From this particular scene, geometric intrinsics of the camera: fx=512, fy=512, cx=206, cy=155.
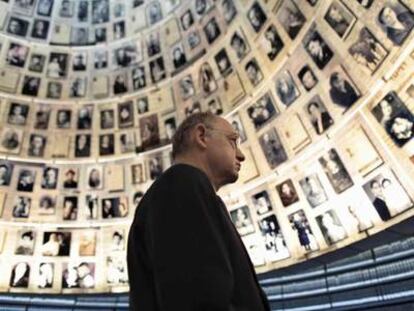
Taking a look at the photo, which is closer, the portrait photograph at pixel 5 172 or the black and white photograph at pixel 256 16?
the black and white photograph at pixel 256 16

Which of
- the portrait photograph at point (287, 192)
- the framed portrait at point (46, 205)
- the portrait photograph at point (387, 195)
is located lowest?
the portrait photograph at point (387, 195)

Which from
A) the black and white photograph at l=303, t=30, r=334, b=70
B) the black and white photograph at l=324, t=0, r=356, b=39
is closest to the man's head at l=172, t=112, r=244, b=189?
the black and white photograph at l=324, t=0, r=356, b=39

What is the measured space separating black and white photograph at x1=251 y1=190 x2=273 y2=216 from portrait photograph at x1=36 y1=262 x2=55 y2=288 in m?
4.80

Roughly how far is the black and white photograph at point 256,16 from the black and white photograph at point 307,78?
1410 millimetres

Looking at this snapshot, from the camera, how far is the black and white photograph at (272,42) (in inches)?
352

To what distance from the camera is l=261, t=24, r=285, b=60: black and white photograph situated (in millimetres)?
8945

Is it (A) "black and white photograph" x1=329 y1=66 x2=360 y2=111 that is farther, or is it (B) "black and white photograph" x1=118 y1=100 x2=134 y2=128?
(B) "black and white photograph" x1=118 y1=100 x2=134 y2=128

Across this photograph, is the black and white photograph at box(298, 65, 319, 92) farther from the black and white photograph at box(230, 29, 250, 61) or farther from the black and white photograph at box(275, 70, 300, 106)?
the black and white photograph at box(230, 29, 250, 61)

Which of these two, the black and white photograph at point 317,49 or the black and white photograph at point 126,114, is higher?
the black and white photograph at point 126,114

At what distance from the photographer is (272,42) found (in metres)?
9.05

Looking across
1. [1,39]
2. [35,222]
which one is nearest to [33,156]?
[35,222]

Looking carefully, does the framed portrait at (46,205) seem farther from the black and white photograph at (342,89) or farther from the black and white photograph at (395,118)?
the black and white photograph at (395,118)

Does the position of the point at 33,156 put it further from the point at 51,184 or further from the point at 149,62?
the point at 149,62

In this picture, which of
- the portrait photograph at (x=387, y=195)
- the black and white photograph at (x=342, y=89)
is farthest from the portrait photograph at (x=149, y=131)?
the portrait photograph at (x=387, y=195)
